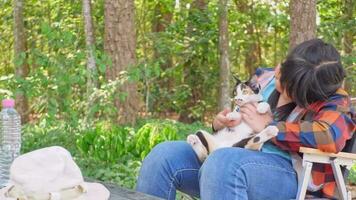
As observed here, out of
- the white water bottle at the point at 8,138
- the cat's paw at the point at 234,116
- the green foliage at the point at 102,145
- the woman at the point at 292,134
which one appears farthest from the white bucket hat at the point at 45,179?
the green foliage at the point at 102,145

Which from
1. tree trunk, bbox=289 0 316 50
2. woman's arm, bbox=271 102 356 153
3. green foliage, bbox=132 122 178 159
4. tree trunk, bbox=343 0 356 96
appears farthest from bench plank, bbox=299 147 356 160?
tree trunk, bbox=343 0 356 96

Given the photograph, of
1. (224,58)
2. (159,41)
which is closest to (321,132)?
(224,58)

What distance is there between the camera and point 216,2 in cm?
828

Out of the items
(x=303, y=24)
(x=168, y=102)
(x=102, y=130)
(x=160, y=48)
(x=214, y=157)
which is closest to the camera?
(x=214, y=157)

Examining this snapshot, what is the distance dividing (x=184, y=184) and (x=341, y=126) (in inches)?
28.9

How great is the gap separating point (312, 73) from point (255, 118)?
0.32 metres

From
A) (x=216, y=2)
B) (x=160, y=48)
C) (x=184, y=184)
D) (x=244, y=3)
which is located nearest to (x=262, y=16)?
(x=244, y=3)

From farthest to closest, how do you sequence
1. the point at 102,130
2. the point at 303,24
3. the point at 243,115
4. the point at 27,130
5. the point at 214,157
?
the point at 303,24
the point at 27,130
the point at 102,130
the point at 243,115
the point at 214,157

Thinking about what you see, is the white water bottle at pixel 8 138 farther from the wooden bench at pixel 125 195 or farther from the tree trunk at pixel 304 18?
the tree trunk at pixel 304 18

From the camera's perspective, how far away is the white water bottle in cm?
265

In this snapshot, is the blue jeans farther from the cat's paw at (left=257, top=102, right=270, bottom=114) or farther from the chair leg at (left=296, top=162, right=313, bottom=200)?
the cat's paw at (left=257, top=102, right=270, bottom=114)

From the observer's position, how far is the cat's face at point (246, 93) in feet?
9.53

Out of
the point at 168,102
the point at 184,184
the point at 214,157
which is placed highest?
the point at 214,157

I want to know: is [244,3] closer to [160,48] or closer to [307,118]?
[160,48]
